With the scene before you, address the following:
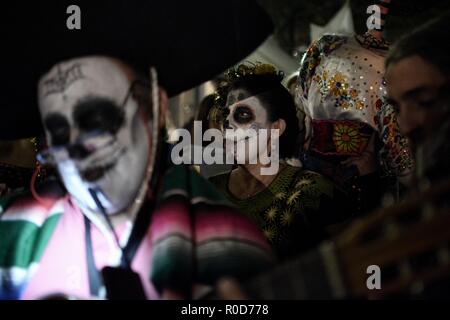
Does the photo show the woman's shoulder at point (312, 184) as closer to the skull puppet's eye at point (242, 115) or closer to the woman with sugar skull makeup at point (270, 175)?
the woman with sugar skull makeup at point (270, 175)

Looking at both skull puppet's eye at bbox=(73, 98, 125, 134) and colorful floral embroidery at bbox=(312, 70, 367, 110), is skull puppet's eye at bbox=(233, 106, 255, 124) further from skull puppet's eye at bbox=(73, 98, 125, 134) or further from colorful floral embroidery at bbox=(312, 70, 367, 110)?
skull puppet's eye at bbox=(73, 98, 125, 134)

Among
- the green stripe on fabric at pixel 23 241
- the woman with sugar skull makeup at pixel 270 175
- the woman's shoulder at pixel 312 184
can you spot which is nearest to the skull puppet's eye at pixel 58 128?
the green stripe on fabric at pixel 23 241

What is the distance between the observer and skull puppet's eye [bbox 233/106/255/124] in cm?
164

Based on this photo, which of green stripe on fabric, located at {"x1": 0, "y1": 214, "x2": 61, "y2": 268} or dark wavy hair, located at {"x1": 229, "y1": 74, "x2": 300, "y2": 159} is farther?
dark wavy hair, located at {"x1": 229, "y1": 74, "x2": 300, "y2": 159}

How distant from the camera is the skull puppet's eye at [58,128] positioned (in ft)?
4.30

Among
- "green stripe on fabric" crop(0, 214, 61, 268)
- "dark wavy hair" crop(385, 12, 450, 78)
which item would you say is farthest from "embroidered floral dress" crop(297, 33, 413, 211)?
"green stripe on fabric" crop(0, 214, 61, 268)

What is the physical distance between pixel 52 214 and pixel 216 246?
16.0 inches

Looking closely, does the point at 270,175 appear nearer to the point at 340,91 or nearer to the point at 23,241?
the point at 340,91

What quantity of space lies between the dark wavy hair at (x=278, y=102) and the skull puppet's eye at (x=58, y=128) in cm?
52

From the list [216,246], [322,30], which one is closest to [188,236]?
[216,246]

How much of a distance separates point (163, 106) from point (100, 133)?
160 millimetres

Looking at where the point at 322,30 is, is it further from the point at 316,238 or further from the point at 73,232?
the point at 73,232

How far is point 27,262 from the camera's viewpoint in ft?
4.35

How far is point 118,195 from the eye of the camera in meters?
1.30
